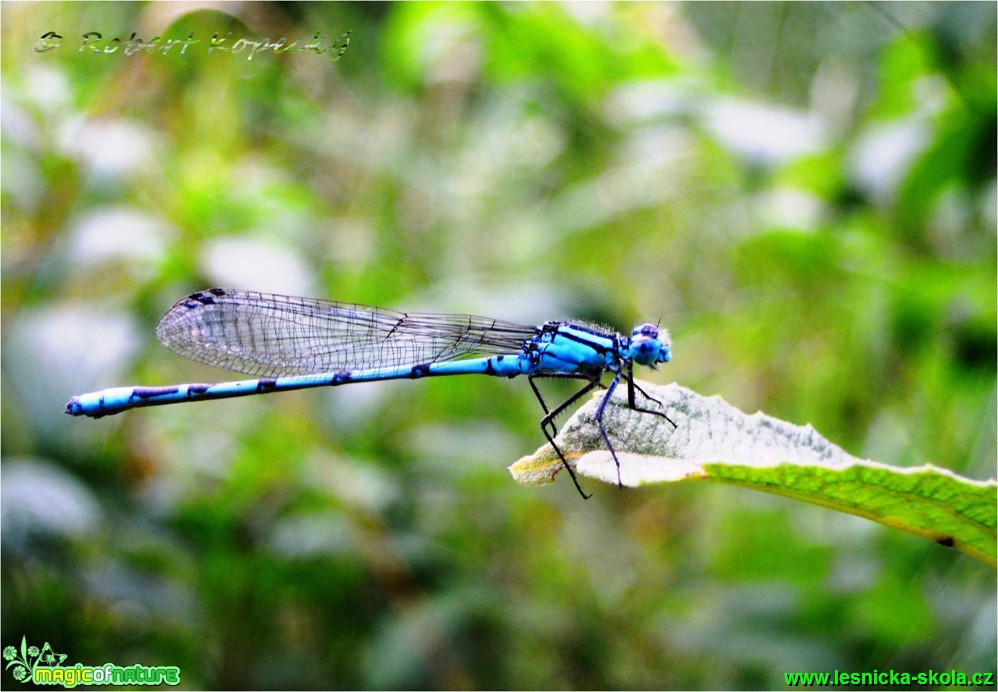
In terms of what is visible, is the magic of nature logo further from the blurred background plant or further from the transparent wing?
the transparent wing

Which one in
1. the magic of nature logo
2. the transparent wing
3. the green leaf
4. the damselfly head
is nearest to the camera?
the green leaf

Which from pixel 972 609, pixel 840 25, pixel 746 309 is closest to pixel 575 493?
pixel 746 309

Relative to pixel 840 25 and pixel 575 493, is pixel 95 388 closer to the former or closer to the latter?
pixel 575 493

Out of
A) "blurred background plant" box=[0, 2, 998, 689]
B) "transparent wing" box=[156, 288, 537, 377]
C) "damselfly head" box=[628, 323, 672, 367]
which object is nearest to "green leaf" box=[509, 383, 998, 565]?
"damselfly head" box=[628, 323, 672, 367]

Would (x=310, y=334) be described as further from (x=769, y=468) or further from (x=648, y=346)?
(x=769, y=468)

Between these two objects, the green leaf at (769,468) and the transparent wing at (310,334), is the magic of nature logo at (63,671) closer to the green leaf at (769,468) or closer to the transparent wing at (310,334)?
the transparent wing at (310,334)
